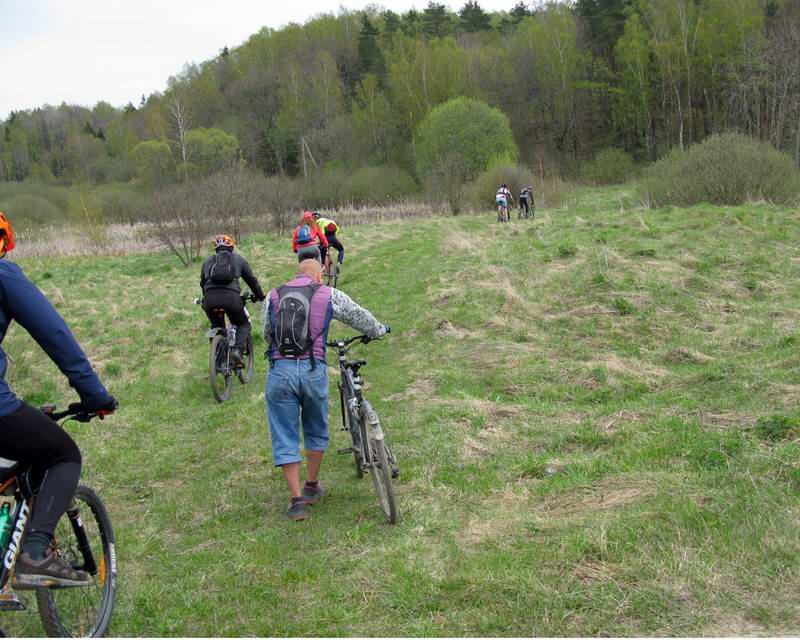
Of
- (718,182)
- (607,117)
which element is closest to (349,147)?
(607,117)

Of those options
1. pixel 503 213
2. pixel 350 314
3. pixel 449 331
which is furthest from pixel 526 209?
pixel 350 314

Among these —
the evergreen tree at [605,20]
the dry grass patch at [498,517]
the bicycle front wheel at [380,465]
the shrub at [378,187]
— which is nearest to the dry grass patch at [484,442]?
the dry grass patch at [498,517]

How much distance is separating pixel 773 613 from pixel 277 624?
2.47m

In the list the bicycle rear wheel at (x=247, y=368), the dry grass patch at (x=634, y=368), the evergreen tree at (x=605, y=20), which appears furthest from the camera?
the evergreen tree at (x=605, y=20)

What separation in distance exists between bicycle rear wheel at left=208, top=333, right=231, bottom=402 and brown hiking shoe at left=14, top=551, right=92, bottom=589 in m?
5.57

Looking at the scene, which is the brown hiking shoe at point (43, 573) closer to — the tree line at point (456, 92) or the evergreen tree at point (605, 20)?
the tree line at point (456, 92)

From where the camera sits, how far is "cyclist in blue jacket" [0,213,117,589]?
3.00 m

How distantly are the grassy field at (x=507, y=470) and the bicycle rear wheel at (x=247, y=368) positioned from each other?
38 centimetres

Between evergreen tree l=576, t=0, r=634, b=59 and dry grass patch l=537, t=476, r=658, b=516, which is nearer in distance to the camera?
dry grass patch l=537, t=476, r=658, b=516

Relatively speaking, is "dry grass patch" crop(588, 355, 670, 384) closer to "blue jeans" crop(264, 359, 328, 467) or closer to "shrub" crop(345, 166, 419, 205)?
"blue jeans" crop(264, 359, 328, 467)

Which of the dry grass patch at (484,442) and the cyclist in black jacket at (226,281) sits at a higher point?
the cyclist in black jacket at (226,281)

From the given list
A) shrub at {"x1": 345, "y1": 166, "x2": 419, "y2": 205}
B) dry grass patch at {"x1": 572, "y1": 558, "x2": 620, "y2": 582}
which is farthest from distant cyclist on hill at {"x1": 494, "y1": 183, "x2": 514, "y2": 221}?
dry grass patch at {"x1": 572, "y1": 558, "x2": 620, "y2": 582}

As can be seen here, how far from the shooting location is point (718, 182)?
23938 mm

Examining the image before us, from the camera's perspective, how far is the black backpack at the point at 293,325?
4.99m
